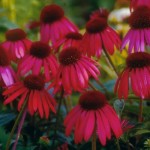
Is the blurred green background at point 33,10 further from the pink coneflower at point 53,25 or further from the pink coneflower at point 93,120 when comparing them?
the pink coneflower at point 93,120

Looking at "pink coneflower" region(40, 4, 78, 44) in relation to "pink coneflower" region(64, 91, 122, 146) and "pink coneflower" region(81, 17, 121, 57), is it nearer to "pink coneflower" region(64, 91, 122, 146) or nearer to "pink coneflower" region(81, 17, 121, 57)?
"pink coneflower" region(81, 17, 121, 57)

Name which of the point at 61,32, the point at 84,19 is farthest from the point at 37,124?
the point at 84,19

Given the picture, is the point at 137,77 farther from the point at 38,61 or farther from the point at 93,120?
the point at 38,61

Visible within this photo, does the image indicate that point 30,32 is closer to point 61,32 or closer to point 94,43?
point 61,32

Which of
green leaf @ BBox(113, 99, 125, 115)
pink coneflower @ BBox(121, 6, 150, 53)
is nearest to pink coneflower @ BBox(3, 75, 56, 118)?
green leaf @ BBox(113, 99, 125, 115)

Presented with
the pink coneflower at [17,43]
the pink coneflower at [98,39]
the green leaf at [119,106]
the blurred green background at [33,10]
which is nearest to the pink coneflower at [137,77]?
the green leaf at [119,106]
